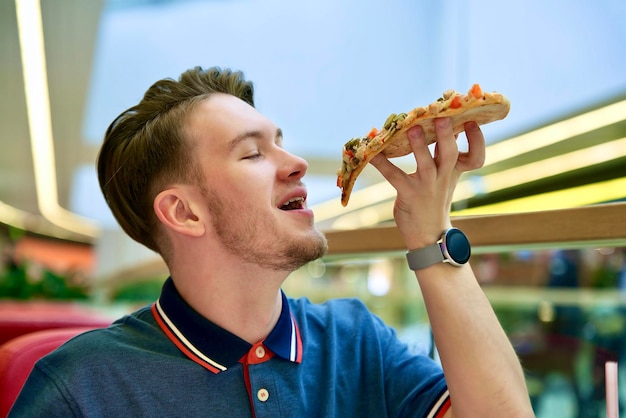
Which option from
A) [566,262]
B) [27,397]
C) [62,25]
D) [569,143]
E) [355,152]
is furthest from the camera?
[62,25]

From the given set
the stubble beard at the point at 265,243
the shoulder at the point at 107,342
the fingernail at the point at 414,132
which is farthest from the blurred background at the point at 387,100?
the shoulder at the point at 107,342

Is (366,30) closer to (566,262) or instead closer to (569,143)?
(569,143)

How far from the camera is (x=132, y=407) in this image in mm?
1289

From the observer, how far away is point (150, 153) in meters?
1.62

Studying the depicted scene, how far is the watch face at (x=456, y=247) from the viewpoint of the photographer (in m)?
1.31

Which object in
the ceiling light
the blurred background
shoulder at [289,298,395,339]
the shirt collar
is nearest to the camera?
the shirt collar

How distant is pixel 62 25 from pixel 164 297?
4.54 m

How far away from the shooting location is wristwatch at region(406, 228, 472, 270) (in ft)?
4.29

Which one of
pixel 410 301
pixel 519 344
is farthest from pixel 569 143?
pixel 519 344

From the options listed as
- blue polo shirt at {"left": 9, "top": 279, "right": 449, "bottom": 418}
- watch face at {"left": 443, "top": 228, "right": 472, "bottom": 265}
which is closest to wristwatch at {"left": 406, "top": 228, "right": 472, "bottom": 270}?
watch face at {"left": 443, "top": 228, "right": 472, "bottom": 265}

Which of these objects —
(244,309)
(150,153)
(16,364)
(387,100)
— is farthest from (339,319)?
(387,100)

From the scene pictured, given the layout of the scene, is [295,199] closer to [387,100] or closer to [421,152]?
[421,152]

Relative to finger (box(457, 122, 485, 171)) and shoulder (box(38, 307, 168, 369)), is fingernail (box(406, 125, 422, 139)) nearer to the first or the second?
finger (box(457, 122, 485, 171))

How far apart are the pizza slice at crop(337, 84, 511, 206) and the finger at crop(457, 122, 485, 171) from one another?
16 mm
